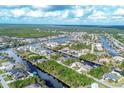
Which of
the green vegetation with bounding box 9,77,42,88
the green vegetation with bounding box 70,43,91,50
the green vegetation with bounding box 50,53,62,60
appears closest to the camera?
the green vegetation with bounding box 9,77,42,88

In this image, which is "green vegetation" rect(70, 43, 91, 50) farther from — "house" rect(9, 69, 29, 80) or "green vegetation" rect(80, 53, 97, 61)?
"house" rect(9, 69, 29, 80)

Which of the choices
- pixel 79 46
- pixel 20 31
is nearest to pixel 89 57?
pixel 79 46

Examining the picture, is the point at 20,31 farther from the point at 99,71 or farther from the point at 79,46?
the point at 99,71

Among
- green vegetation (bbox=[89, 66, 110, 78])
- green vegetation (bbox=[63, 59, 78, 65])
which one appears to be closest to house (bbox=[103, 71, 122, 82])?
green vegetation (bbox=[89, 66, 110, 78])

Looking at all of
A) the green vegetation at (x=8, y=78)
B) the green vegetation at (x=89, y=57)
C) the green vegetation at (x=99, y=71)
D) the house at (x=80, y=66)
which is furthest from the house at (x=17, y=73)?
the green vegetation at (x=89, y=57)

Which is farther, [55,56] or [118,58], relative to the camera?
[55,56]

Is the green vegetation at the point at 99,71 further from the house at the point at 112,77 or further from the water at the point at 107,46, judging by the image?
the water at the point at 107,46

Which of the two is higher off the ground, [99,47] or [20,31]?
[20,31]
